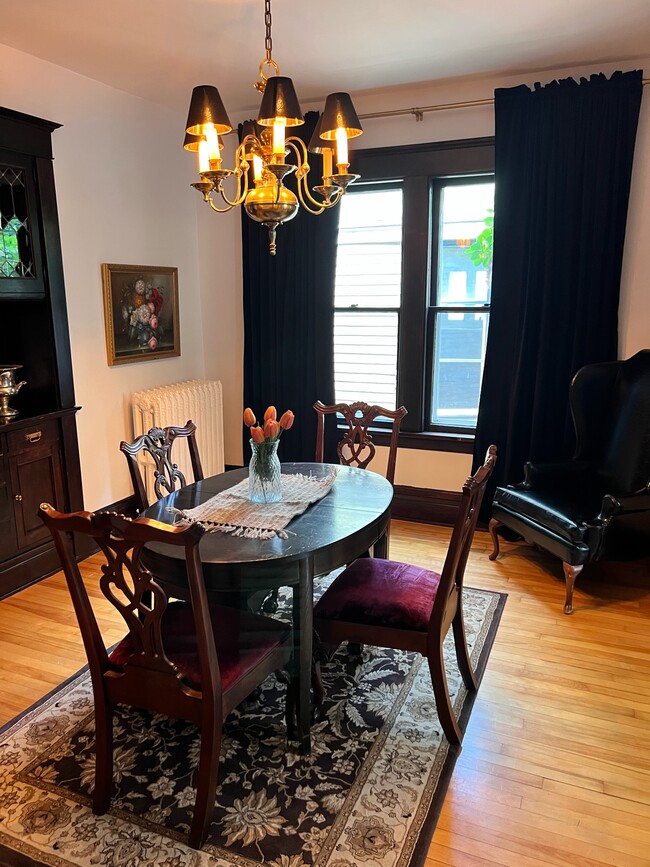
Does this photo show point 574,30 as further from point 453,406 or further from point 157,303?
point 157,303

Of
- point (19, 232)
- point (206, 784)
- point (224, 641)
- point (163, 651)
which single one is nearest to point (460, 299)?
point (19, 232)

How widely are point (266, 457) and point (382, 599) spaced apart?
685 mm

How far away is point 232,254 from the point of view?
4.69 metres

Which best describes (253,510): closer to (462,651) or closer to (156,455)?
(156,455)

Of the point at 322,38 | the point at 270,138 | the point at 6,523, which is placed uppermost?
the point at 322,38

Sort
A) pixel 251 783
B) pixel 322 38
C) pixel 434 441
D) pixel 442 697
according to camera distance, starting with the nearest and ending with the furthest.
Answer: pixel 251 783, pixel 442 697, pixel 322 38, pixel 434 441

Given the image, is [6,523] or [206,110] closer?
[206,110]

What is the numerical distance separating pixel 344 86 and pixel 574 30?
1390 millimetres

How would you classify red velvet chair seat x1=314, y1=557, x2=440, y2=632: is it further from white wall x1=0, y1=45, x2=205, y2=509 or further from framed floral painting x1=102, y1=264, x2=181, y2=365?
framed floral painting x1=102, y1=264, x2=181, y2=365

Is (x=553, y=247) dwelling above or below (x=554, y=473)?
above

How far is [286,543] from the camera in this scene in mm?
2051

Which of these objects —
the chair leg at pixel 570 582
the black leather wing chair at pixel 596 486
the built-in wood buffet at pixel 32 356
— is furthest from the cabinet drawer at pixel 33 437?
the chair leg at pixel 570 582

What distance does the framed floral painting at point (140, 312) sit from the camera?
3.94m

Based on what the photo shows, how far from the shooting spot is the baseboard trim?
14.4 feet
